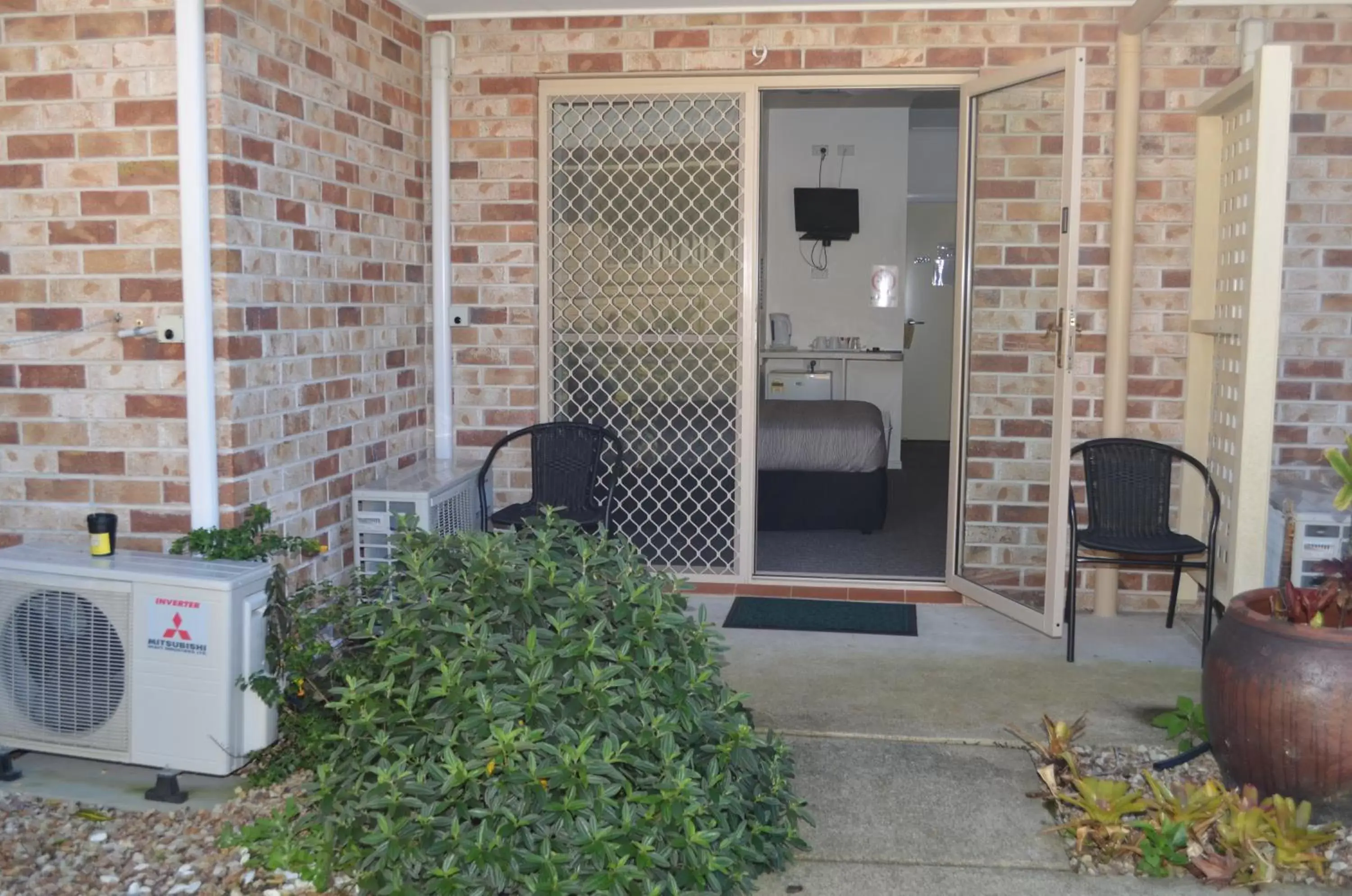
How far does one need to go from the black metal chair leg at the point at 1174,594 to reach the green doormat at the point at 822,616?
99 centimetres

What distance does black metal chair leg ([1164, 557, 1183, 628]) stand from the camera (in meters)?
4.76

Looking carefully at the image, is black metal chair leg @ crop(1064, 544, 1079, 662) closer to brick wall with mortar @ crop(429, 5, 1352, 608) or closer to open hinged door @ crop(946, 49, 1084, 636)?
open hinged door @ crop(946, 49, 1084, 636)

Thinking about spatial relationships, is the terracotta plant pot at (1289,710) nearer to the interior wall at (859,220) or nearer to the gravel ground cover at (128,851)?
the gravel ground cover at (128,851)

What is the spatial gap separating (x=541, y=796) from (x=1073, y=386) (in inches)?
129

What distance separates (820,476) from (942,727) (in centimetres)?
312

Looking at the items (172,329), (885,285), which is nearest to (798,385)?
(885,285)

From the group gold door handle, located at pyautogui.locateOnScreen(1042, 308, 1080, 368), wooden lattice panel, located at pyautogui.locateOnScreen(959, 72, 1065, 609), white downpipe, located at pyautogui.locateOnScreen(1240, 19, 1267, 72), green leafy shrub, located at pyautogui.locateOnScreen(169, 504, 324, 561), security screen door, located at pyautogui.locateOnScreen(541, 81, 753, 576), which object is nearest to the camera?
green leafy shrub, located at pyautogui.locateOnScreen(169, 504, 324, 561)

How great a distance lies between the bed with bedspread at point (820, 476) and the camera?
22.7 ft

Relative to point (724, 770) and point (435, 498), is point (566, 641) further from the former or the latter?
point (435, 498)

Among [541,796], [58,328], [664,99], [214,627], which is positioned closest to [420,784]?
[541,796]

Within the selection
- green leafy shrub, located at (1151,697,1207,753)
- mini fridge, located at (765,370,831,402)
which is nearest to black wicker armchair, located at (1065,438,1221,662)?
green leafy shrub, located at (1151,697,1207,753)

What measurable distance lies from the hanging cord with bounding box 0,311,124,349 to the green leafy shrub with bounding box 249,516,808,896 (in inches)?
52.4

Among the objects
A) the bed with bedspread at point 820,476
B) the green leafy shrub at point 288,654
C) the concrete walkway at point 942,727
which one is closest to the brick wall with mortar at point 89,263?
the green leafy shrub at point 288,654

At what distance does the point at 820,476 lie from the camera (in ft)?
22.8
